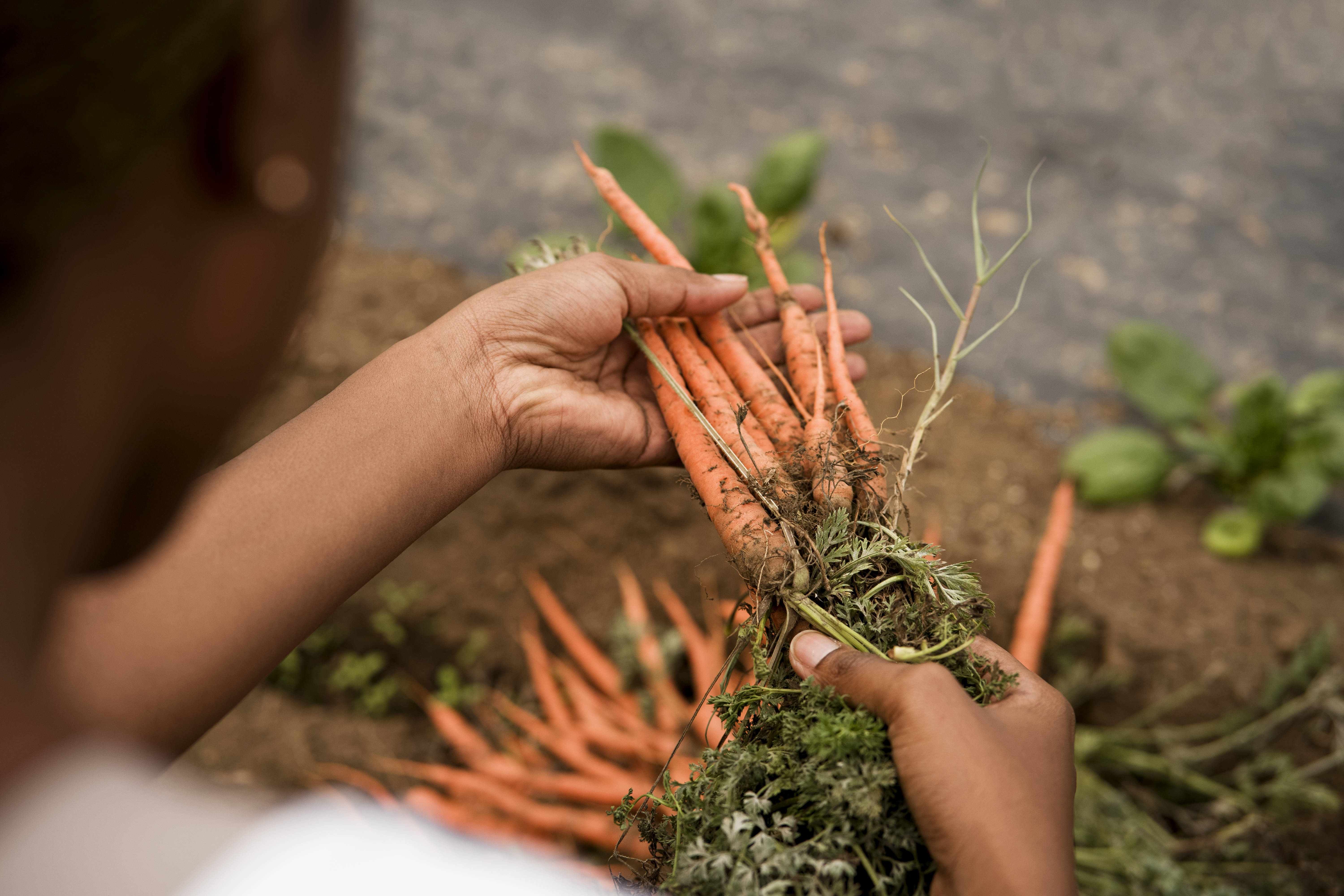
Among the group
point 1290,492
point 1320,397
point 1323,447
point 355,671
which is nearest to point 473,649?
point 355,671

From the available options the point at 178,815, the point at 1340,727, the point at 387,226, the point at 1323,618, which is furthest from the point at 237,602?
the point at 1323,618

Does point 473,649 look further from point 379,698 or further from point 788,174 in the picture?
point 788,174

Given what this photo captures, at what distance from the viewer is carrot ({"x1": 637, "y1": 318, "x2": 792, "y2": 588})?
146 centimetres

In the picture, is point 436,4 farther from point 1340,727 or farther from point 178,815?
point 1340,727

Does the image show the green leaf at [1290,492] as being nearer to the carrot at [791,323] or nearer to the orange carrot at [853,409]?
the orange carrot at [853,409]

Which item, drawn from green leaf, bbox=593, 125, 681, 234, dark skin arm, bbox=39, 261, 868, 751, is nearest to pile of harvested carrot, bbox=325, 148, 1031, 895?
dark skin arm, bbox=39, 261, 868, 751

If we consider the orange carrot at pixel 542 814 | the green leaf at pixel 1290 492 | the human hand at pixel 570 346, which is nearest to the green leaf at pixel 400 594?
the orange carrot at pixel 542 814

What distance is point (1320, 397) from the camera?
262cm

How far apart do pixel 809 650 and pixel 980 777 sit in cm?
35

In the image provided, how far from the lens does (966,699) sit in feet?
3.82

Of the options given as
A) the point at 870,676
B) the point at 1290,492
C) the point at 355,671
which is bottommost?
the point at 1290,492

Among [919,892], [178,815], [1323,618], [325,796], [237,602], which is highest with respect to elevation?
[237,602]

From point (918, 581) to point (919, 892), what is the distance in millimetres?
501

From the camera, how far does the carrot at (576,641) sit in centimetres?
264
